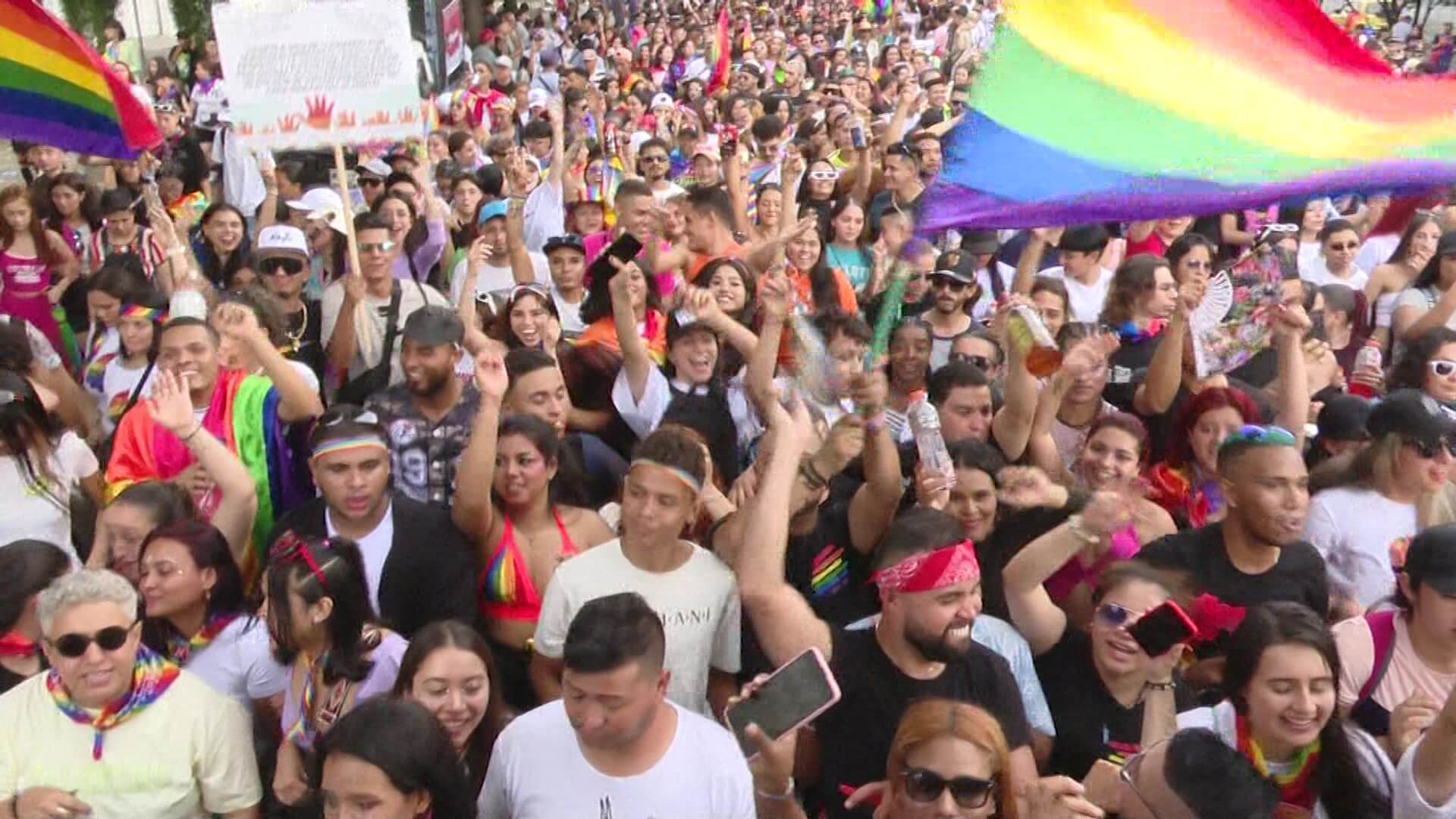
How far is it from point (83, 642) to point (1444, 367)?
4.49 meters

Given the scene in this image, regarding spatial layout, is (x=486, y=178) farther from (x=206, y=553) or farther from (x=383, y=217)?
(x=206, y=553)

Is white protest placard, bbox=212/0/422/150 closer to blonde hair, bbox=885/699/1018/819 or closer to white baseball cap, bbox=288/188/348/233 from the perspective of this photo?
white baseball cap, bbox=288/188/348/233

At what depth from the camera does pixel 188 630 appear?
3688mm

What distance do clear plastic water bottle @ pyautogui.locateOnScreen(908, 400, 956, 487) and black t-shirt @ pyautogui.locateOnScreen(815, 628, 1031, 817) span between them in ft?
2.72

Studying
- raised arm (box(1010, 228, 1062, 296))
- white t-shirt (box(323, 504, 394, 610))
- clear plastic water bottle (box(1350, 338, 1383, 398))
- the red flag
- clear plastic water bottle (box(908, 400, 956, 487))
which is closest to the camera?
white t-shirt (box(323, 504, 394, 610))

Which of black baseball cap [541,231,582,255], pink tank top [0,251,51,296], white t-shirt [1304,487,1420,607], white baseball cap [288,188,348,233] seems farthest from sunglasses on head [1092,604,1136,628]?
pink tank top [0,251,51,296]

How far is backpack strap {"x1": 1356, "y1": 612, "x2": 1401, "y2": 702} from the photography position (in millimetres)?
3279

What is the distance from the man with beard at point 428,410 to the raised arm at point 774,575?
3.94ft

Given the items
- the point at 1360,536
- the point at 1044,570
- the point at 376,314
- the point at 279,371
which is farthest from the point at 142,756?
the point at 1360,536

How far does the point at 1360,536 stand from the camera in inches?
161

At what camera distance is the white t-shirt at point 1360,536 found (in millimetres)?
4051

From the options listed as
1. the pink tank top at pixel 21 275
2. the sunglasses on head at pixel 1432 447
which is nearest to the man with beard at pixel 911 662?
the sunglasses on head at pixel 1432 447

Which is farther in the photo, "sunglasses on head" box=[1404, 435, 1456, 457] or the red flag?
the red flag

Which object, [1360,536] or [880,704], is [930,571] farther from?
[1360,536]
